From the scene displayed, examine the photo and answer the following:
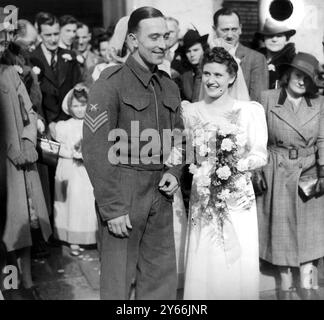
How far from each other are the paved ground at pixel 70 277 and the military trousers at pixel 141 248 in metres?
Answer: 0.96

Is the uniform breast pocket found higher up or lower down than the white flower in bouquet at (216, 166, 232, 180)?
higher up

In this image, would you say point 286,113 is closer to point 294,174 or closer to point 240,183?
point 294,174

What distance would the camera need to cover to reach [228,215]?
12.9ft

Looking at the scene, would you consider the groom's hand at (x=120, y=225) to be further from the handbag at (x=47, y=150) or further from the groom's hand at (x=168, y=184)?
the handbag at (x=47, y=150)

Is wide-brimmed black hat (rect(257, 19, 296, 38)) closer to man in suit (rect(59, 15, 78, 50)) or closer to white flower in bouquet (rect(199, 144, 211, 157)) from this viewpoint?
white flower in bouquet (rect(199, 144, 211, 157))

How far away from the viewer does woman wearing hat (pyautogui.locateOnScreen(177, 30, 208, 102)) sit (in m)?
5.01

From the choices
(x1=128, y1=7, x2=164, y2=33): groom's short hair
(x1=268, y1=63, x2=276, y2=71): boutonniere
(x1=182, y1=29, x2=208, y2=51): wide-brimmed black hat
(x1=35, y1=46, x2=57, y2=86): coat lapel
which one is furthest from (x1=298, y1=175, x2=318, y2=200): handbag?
(x1=35, y1=46, x2=57, y2=86): coat lapel

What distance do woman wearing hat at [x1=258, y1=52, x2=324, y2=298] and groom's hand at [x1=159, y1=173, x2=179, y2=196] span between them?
1.18 meters

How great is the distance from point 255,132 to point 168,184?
92cm

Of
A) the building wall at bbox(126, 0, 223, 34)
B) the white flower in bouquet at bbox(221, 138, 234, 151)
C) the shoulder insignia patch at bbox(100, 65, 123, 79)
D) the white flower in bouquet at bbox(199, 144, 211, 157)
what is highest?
the building wall at bbox(126, 0, 223, 34)

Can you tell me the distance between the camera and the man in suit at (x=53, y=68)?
5.54 metres
